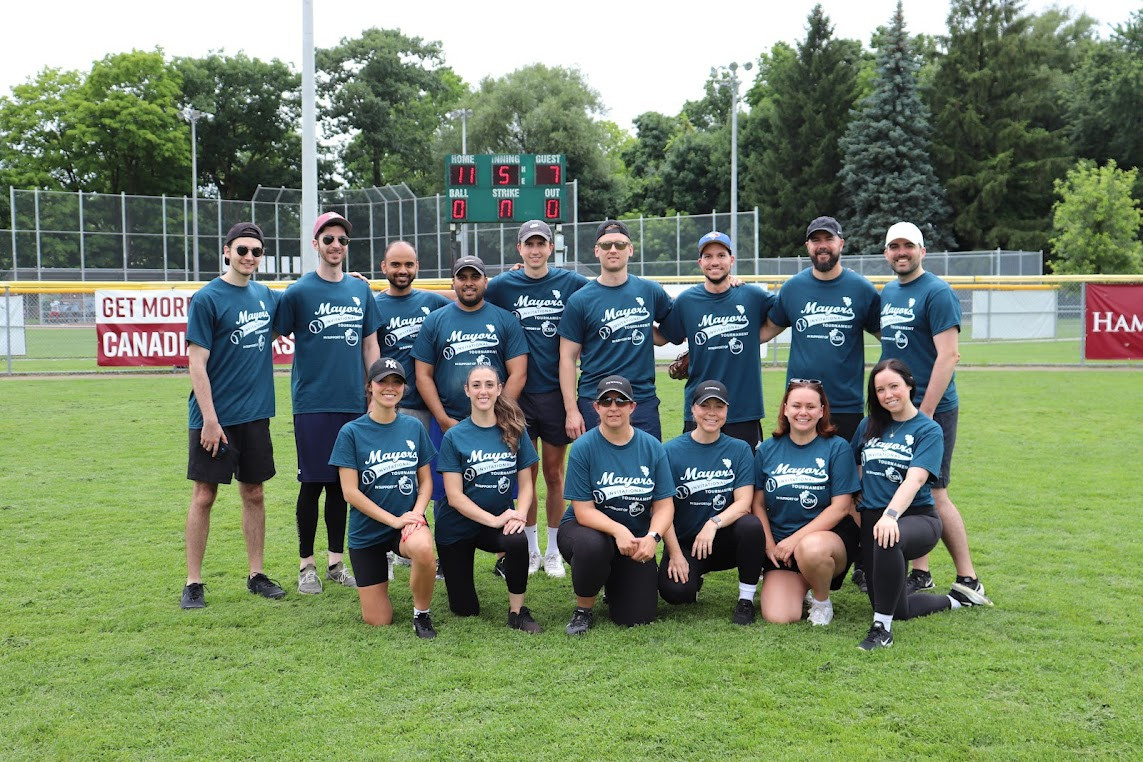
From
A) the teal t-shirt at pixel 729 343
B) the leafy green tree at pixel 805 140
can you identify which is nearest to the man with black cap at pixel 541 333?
the teal t-shirt at pixel 729 343

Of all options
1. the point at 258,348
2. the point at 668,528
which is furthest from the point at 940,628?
the point at 258,348

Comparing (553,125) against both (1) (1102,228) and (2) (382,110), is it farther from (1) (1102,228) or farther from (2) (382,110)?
(1) (1102,228)

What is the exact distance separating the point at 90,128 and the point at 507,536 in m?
53.3

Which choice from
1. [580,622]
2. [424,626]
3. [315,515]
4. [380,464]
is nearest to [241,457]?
[315,515]

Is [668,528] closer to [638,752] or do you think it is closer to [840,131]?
[638,752]

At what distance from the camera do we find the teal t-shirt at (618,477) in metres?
4.73

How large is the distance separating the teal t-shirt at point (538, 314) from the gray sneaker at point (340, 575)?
1443 millimetres

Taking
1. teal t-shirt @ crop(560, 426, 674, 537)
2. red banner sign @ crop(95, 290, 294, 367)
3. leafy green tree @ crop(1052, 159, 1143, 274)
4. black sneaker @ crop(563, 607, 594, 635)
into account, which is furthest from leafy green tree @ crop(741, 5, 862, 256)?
black sneaker @ crop(563, 607, 594, 635)

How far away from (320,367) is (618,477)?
177 centimetres

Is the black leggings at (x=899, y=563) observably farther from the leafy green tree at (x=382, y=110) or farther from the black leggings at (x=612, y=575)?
the leafy green tree at (x=382, y=110)

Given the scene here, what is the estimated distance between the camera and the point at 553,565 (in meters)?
5.73

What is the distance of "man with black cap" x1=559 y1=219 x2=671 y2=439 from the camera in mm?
5402

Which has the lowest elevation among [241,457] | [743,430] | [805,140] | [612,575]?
[612,575]

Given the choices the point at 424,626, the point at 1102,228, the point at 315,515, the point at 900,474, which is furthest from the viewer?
A: the point at 1102,228
